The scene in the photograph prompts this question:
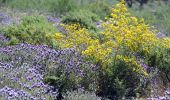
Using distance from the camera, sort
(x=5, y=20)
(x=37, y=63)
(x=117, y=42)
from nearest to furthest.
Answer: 1. (x=37, y=63)
2. (x=117, y=42)
3. (x=5, y=20)

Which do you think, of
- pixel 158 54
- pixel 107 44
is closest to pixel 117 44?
pixel 107 44

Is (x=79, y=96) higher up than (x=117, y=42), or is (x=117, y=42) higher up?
(x=117, y=42)

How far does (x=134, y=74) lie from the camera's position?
827 cm

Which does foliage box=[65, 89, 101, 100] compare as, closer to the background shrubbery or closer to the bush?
the background shrubbery

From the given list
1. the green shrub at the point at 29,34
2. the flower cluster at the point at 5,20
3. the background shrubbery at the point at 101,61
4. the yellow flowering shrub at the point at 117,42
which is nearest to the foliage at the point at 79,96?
the background shrubbery at the point at 101,61

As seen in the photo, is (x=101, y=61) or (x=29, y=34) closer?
(x=101, y=61)

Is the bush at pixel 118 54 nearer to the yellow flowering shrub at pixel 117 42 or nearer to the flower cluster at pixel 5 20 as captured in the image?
the yellow flowering shrub at pixel 117 42

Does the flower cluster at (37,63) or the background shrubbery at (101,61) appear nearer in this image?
the flower cluster at (37,63)

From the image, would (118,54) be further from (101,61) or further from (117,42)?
(101,61)

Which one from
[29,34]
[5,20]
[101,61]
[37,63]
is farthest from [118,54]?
[5,20]

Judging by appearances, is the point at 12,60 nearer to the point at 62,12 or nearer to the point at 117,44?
the point at 117,44

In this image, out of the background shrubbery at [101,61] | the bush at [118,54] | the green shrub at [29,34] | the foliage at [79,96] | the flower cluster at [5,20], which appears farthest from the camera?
the flower cluster at [5,20]

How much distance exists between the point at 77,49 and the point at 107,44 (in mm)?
593

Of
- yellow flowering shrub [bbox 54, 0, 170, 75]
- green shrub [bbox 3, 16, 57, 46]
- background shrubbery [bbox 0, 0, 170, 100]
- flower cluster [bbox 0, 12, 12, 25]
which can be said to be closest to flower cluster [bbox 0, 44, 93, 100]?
background shrubbery [bbox 0, 0, 170, 100]
